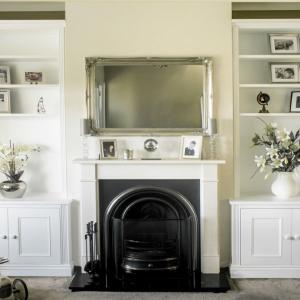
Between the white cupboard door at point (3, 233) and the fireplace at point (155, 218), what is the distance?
27.1 inches

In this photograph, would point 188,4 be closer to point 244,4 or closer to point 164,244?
point 244,4

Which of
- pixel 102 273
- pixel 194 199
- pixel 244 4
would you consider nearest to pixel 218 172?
pixel 194 199

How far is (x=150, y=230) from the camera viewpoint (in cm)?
376

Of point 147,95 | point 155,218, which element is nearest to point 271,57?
point 147,95

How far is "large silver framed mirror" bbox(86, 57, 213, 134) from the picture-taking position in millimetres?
3699

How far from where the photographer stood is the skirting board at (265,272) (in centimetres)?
358

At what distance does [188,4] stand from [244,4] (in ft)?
1.95

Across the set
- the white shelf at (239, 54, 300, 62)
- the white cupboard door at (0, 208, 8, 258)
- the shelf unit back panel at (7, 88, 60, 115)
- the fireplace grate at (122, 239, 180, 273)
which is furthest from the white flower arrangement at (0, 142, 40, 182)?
the white shelf at (239, 54, 300, 62)

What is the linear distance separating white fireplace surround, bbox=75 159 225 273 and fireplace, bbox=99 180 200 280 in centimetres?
7

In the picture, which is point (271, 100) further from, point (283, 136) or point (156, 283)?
point (156, 283)

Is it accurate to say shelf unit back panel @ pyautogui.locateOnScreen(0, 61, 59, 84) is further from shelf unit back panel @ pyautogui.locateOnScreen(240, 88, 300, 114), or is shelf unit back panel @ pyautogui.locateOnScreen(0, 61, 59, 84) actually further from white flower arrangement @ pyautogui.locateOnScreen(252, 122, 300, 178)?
white flower arrangement @ pyautogui.locateOnScreen(252, 122, 300, 178)

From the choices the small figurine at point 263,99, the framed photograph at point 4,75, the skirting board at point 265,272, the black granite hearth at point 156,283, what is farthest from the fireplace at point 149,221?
the framed photograph at point 4,75

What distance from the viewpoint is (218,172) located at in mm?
3715

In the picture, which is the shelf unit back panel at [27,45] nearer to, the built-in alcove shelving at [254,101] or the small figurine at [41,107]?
the small figurine at [41,107]
